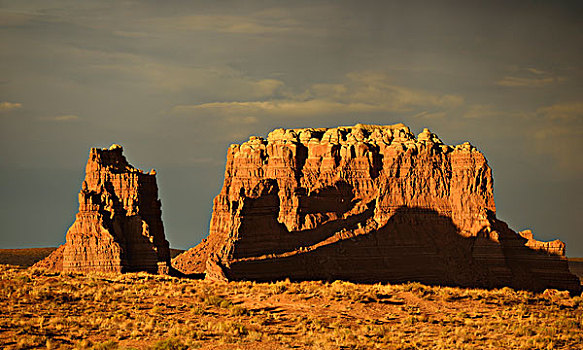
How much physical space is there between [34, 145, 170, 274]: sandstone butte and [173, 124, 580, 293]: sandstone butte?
654 cm

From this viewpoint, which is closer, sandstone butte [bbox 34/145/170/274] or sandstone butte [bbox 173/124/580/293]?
sandstone butte [bbox 34/145/170/274]

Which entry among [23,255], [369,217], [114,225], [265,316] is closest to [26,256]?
[23,255]

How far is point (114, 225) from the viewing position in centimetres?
7956

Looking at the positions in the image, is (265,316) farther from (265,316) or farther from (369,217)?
(369,217)

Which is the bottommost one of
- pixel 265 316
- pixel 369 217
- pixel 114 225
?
pixel 265 316

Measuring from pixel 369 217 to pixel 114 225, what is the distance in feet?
104

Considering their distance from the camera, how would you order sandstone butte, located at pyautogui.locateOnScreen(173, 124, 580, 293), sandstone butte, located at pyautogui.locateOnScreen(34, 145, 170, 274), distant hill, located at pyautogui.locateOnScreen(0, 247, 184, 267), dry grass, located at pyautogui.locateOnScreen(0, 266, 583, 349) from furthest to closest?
distant hill, located at pyautogui.locateOnScreen(0, 247, 184, 267) → sandstone butte, located at pyautogui.locateOnScreen(173, 124, 580, 293) → sandstone butte, located at pyautogui.locateOnScreen(34, 145, 170, 274) → dry grass, located at pyautogui.locateOnScreen(0, 266, 583, 349)

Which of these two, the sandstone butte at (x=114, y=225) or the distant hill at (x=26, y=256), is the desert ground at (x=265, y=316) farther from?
the distant hill at (x=26, y=256)

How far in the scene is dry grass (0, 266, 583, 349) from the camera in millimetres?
52625

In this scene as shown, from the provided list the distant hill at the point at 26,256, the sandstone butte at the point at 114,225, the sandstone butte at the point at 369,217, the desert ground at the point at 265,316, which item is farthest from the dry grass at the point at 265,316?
the distant hill at the point at 26,256

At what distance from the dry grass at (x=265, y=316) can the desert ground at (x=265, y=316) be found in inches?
2.5

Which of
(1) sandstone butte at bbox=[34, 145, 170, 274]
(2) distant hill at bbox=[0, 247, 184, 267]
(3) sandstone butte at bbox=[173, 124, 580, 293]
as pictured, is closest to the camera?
(1) sandstone butte at bbox=[34, 145, 170, 274]

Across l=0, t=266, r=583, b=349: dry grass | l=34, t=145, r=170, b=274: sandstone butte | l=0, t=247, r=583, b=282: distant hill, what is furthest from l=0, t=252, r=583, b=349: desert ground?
l=0, t=247, r=583, b=282: distant hill

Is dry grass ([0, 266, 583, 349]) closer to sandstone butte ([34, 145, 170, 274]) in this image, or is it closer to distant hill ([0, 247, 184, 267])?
sandstone butte ([34, 145, 170, 274])
